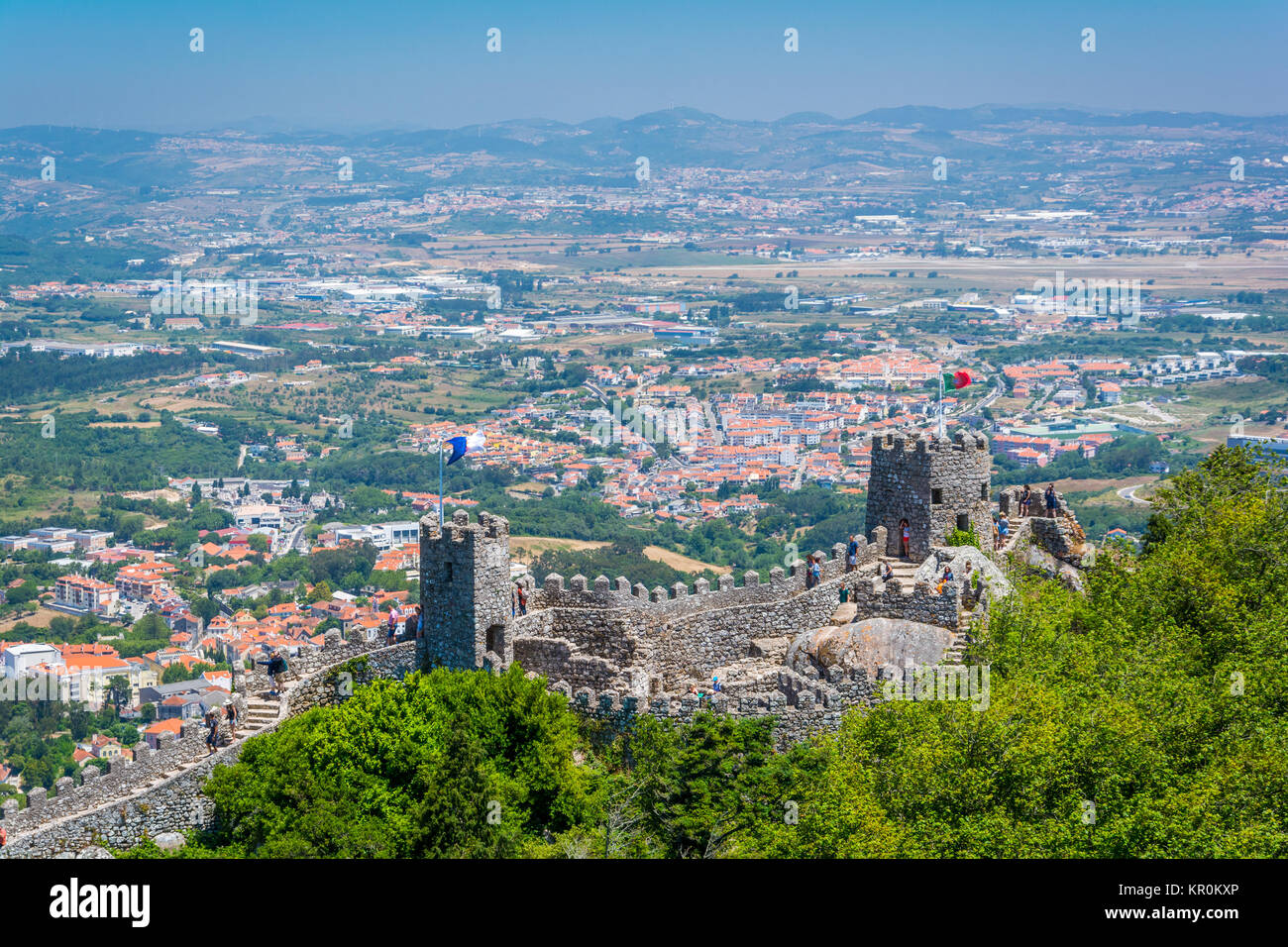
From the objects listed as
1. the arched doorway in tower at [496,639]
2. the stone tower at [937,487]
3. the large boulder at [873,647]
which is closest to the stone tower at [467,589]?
the arched doorway in tower at [496,639]

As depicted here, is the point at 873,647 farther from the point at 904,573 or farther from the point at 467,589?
the point at 467,589

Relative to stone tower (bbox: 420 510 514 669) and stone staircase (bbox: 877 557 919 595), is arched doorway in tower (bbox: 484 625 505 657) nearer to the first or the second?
stone tower (bbox: 420 510 514 669)

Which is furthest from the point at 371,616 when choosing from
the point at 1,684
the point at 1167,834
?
the point at 1167,834

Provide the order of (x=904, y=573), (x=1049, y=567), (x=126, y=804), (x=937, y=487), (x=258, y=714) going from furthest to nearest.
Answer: (x=1049, y=567) < (x=937, y=487) < (x=904, y=573) < (x=258, y=714) < (x=126, y=804)

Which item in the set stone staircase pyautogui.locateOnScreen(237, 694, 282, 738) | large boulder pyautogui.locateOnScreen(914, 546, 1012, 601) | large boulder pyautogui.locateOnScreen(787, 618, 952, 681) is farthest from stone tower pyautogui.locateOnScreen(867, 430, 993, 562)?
stone staircase pyautogui.locateOnScreen(237, 694, 282, 738)

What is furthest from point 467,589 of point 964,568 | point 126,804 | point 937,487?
point 937,487
